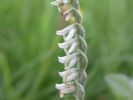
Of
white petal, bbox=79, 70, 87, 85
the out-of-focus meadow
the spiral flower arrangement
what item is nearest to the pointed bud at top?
the spiral flower arrangement

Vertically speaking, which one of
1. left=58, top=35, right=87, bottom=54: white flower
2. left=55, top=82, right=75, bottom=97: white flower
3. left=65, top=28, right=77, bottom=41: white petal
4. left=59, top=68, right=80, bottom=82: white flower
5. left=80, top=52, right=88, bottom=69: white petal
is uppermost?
left=65, top=28, right=77, bottom=41: white petal

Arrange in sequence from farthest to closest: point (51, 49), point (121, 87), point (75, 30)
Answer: point (51, 49), point (121, 87), point (75, 30)

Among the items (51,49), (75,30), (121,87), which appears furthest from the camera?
(51,49)

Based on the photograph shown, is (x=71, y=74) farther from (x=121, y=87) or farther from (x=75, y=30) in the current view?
(x=121, y=87)

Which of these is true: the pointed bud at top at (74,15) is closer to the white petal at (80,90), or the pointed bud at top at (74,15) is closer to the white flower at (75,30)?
the white flower at (75,30)

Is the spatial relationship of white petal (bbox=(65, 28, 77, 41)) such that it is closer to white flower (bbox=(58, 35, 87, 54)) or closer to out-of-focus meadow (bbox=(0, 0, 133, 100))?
white flower (bbox=(58, 35, 87, 54))

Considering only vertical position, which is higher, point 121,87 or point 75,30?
point 121,87

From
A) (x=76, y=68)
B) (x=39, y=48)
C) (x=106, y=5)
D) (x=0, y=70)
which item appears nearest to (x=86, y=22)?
(x=106, y=5)

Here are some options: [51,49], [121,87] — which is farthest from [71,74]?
[51,49]
